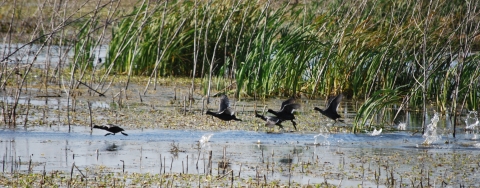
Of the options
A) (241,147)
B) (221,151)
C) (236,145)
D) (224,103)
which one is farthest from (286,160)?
(224,103)

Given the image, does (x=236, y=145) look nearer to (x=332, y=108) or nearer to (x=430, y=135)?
(x=332, y=108)

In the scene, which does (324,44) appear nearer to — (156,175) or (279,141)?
(279,141)

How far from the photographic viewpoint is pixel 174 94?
42.9 feet

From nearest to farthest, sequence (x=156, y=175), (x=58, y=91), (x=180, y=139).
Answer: (x=156, y=175) → (x=180, y=139) → (x=58, y=91)

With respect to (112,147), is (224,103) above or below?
above

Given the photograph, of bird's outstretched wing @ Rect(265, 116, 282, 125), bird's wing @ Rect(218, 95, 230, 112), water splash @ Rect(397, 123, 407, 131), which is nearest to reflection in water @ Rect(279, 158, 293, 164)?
bird's outstretched wing @ Rect(265, 116, 282, 125)

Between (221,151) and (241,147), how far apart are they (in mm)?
393

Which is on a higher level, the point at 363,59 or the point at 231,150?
the point at 363,59

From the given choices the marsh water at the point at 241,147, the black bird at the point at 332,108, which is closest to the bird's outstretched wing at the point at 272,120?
the marsh water at the point at 241,147

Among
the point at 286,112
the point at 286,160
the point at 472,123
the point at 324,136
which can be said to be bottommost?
the point at 286,160

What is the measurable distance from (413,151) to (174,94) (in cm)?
536

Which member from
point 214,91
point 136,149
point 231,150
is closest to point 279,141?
point 231,150

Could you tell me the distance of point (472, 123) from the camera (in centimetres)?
1070

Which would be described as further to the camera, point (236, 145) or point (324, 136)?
point (324, 136)
